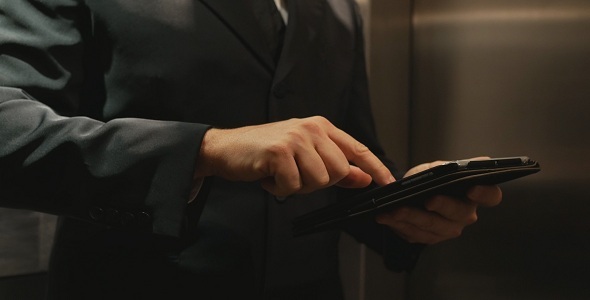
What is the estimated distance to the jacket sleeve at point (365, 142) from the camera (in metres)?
1.03

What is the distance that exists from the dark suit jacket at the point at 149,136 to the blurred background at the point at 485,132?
15.2 inches

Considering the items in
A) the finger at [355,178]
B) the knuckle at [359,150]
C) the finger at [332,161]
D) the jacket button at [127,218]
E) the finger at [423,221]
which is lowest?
the finger at [423,221]

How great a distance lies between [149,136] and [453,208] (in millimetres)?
415

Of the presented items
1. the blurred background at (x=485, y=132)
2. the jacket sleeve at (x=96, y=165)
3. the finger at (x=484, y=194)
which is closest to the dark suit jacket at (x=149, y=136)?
the jacket sleeve at (x=96, y=165)

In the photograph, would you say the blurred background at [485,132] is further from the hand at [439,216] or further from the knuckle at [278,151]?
the knuckle at [278,151]

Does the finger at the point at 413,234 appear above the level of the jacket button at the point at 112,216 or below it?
below

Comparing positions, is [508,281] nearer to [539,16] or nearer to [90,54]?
[539,16]

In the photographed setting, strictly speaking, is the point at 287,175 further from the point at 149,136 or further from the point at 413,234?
the point at 413,234

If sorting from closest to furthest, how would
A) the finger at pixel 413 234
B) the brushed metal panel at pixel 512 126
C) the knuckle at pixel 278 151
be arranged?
the knuckle at pixel 278 151, the finger at pixel 413 234, the brushed metal panel at pixel 512 126

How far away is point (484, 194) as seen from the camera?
810 millimetres

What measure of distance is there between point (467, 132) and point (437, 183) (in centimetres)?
63

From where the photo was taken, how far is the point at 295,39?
0.94 metres

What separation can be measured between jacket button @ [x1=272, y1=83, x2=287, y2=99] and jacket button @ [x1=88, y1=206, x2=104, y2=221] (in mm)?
308

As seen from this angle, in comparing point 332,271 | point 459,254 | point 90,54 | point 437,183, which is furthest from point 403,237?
point 90,54
